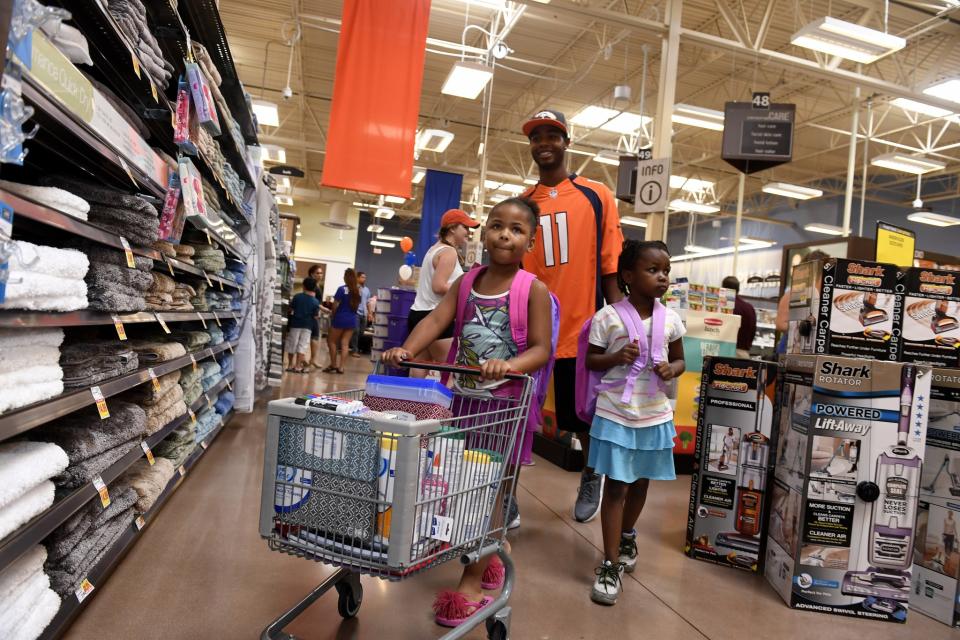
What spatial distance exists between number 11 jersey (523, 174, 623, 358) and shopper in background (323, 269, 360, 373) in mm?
7048

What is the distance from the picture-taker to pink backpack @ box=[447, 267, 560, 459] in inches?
88.1

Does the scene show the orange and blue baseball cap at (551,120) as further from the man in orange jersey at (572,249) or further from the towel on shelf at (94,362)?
the towel on shelf at (94,362)

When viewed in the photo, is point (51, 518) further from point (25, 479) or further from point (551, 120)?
point (551, 120)

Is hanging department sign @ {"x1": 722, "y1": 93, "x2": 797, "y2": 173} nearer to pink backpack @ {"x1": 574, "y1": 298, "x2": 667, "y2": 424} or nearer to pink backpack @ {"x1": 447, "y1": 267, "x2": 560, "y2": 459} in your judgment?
pink backpack @ {"x1": 574, "y1": 298, "x2": 667, "y2": 424}

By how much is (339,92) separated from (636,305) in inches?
171

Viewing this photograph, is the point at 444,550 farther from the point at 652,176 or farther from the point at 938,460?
the point at 652,176

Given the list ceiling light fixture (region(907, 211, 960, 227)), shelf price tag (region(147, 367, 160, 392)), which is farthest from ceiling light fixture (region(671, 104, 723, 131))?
shelf price tag (region(147, 367, 160, 392))

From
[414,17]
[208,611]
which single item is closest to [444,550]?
[208,611]

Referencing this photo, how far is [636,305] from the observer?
2.83 m

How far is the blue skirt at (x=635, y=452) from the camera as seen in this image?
2.64 m

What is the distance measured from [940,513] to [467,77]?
758 centimetres

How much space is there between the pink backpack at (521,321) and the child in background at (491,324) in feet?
0.05

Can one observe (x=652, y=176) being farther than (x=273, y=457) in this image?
Yes

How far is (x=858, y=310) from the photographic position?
116 inches
